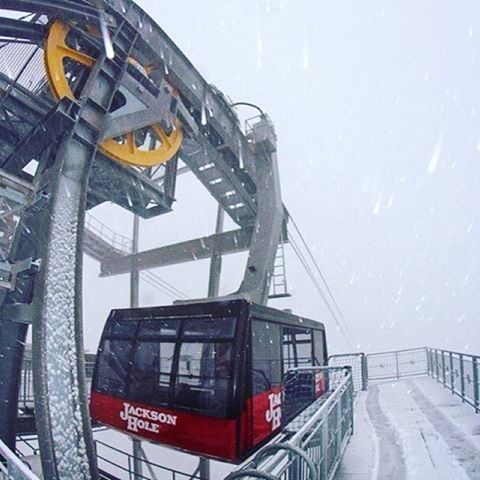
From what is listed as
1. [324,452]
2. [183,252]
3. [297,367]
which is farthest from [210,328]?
[183,252]

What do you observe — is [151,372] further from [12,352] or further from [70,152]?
[70,152]

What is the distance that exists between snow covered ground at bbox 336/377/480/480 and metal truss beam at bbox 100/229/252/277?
548 cm

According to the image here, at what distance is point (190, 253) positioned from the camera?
472 inches

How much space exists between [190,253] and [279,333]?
6475 millimetres

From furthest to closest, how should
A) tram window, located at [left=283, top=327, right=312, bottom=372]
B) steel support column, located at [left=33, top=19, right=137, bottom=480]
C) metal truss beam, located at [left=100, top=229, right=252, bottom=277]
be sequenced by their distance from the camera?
metal truss beam, located at [left=100, top=229, right=252, bottom=277] → tram window, located at [left=283, top=327, right=312, bottom=372] → steel support column, located at [left=33, top=19, right=137, bottom=480]

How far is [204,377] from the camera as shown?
4859 millimetres

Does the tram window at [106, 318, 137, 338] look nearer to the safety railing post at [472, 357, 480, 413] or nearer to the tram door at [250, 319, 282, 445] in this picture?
the tram door at [250, 319, 282, 445]

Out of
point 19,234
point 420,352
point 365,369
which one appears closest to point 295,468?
point 19,234

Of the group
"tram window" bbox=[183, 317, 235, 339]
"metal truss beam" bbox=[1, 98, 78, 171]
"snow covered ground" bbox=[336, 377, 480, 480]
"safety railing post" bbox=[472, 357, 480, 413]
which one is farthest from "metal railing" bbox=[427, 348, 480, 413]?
"metal truss beam" bbox=[1, 98, 78, 171]

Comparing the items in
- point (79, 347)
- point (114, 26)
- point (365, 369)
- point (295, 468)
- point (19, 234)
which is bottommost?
point (365, 369)

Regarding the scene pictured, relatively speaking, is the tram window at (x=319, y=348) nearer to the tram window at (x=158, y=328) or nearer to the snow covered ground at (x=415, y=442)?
the snow covered ground at (x=415, y=442)

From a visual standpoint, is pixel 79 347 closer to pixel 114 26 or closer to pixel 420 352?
pixel 114 26

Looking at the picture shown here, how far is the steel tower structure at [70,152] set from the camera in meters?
3.95

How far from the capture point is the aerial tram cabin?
181 inches
